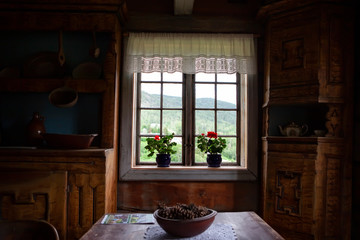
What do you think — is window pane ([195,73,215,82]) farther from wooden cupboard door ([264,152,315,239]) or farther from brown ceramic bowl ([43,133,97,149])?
brown ceramic bowl ([43,133,97,149])

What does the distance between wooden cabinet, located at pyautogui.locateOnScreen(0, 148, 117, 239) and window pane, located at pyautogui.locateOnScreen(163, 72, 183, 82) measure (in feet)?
4.14

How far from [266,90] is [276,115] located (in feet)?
1.05

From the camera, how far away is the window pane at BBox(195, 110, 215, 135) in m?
3.32

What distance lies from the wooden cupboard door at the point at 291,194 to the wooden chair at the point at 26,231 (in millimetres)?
2233

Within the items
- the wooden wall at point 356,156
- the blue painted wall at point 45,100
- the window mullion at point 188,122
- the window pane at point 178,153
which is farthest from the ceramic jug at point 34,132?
the wooden wall at point 356,156

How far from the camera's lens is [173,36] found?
3150 millimetres

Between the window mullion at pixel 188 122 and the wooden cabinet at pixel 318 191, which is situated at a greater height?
the window mullion at pixel 188 122

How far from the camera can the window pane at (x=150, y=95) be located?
3338 mm

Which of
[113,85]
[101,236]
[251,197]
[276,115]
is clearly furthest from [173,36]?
[101,236]

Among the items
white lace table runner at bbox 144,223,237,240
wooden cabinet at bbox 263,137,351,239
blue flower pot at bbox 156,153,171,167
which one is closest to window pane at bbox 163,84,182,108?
blue flower pot at bbox 156,153,171,167

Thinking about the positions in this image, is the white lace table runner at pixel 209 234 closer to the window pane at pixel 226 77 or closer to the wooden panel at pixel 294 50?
the wooden panel at pixel 294 50

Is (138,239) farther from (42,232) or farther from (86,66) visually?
(86,66)

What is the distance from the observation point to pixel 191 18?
3.19 metres

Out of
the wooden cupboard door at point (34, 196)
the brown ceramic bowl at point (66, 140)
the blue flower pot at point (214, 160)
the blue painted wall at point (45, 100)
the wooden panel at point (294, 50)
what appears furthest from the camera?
the blue flower pot at point (214, 160)
